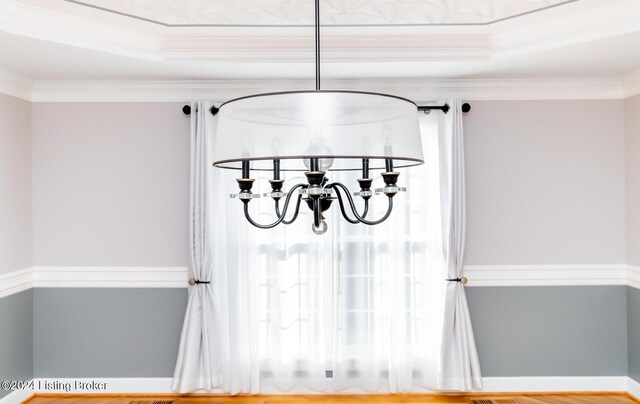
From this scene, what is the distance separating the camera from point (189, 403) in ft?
12.1

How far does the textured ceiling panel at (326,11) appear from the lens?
9.06 ft

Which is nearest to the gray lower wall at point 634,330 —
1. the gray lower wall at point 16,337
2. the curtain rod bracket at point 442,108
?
the curtain rod bracket at point 442,108

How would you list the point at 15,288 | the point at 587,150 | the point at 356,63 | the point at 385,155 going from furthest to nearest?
the point at 587,150 → the point at 15,288 → the point at 356,63 → the point at 385,155

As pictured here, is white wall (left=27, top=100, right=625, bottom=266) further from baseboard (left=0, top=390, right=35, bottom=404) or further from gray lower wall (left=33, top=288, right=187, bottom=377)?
baseboard (left=0, top=390, right=35, bottom=404)

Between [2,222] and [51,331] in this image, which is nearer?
[2,222]

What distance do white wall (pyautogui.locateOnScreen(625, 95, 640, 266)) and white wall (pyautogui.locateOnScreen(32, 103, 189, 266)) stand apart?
3.18 m

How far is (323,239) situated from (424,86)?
132cm

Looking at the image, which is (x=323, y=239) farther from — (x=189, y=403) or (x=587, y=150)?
(x=587, y=150)

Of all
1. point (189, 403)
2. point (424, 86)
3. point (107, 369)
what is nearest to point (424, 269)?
point (424, 86)

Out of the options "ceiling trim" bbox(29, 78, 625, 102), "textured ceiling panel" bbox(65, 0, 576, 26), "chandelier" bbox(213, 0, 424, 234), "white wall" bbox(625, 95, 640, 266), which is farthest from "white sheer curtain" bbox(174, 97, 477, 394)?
"chandelier" bbox(213, 0, 424, 234)

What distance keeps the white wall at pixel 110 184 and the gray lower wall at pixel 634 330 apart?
3.21 m

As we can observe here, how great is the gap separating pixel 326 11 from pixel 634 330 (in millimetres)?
3048

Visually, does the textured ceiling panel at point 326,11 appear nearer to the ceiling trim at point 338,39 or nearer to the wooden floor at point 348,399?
the ceiling trim at point 338,39

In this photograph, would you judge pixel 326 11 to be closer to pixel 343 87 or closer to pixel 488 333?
pixel 343 87
